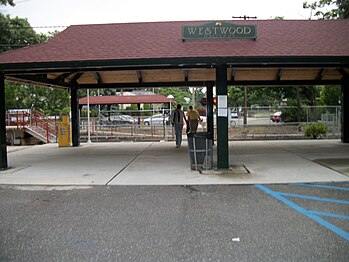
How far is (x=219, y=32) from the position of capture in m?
10.7

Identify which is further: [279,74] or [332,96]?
[332,96]

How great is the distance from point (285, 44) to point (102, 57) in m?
5.34

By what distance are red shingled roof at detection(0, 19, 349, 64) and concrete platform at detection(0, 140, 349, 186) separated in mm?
3150

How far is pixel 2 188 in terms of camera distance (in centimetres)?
826

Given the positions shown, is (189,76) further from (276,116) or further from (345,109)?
(276,116)

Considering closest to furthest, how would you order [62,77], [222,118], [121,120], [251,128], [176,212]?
1. [176,212]
2. [222,118]
3. [62,77]
4. [251,128]
5. [121,120]

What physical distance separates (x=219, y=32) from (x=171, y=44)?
4.95 ft

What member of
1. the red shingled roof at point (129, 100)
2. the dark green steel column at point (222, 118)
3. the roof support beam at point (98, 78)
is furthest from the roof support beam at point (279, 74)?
the red shingled roof at point (129, 100)

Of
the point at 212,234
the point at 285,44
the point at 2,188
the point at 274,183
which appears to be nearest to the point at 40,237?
the point at 212,234

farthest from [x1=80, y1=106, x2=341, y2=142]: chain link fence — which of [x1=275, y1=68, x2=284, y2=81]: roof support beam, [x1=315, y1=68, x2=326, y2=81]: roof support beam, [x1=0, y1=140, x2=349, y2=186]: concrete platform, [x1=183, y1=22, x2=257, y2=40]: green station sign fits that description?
[x1=183, y1=22, x2=257, y2=40]: green station sign

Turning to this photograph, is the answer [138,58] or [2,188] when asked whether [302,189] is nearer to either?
[138,58]

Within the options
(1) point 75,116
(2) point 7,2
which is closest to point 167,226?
(1) point 75,116

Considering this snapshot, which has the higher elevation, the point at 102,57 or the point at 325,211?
the point at 102,57

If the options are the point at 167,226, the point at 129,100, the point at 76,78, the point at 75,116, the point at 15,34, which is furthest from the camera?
the point at 129,100
